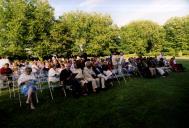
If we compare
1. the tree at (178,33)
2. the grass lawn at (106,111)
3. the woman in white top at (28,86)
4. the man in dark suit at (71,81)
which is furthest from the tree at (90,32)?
the woman in white top at (28,86)

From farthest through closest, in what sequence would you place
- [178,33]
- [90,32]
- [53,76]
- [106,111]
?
[178,33] < [90,32] < [53,76] < [106,111]

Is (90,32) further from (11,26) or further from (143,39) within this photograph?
(11,26)

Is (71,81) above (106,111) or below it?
above

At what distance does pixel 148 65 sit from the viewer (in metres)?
19.6

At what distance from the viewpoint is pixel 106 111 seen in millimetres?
9531

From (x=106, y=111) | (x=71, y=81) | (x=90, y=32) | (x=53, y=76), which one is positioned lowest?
(x=106, y=111)

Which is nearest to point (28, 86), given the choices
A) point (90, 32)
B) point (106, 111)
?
point (106, 111)

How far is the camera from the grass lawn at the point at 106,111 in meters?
8.27

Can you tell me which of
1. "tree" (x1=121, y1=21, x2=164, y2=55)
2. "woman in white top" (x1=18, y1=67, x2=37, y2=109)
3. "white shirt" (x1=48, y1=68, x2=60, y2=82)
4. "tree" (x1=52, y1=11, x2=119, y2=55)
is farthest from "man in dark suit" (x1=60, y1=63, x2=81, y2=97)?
"tree" (x1=121, y1=21, x2=164, y2=55)

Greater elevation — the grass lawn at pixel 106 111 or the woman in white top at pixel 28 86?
the woman in white top at pixel 28 86

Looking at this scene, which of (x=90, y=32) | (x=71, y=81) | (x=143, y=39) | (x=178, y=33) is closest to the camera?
(x=71, y=81)

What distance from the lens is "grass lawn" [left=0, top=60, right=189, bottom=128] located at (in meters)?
8.27

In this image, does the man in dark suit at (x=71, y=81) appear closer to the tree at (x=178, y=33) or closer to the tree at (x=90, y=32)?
the tree at (x=90, y=32)

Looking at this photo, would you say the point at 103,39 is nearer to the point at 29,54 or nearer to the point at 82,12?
the point at 82,12
